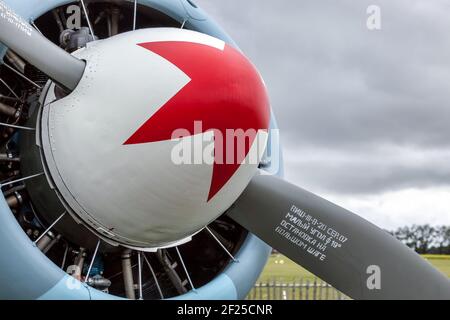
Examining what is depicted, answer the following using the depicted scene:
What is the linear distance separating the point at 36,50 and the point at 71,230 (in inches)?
66.2

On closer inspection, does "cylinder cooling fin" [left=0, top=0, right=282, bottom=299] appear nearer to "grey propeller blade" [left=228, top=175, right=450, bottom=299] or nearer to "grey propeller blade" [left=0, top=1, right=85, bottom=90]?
"grey propeller blade" [left=0, top=1, right=85, bottom=90]

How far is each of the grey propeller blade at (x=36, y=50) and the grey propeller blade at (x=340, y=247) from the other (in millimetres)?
1981

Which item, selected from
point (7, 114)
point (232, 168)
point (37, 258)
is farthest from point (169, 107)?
point (7, 114)

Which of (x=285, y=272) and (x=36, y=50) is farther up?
(x=36, y=50)

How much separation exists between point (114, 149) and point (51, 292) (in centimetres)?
120

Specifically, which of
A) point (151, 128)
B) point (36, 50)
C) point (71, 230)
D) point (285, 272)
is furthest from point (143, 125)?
point (285, 272)

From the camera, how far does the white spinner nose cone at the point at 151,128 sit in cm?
430

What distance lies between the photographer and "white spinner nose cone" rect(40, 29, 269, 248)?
4.30 metres

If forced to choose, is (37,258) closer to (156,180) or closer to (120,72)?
(156,180)

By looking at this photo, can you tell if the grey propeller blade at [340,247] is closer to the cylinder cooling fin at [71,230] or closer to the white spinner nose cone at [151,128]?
the cylinder cooling fin at [71,230]

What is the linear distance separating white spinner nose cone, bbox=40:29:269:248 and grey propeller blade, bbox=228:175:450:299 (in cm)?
94

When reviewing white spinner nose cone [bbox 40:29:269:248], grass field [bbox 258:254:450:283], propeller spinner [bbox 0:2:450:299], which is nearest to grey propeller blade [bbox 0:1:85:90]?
propeller spinner [bbox 0:2:450:299]

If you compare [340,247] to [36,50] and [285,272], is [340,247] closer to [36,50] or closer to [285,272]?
[36,50]

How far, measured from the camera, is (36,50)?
14.5ft
